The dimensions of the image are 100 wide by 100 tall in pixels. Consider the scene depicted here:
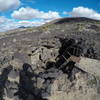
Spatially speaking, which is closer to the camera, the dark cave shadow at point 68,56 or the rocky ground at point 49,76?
the rocky ground at point 49,76

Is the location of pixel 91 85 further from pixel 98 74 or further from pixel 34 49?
pixel 34 49

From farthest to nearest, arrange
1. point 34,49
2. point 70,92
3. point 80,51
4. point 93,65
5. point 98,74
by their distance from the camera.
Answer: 1. point 34,49
2. point 80,51
3. point 93,65
4. point 98,74
5. point 70,92

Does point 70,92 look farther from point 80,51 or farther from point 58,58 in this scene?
point 58,58

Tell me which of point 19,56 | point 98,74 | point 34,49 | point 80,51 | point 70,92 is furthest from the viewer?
point 34,49

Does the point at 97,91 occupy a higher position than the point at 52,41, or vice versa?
the point at 52,41

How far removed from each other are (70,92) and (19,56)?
843 centimetres

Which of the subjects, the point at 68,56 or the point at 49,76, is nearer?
the point at 49,76

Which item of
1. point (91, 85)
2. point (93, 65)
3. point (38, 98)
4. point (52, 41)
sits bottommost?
point (38, 98)

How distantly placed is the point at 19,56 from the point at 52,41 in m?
6.28

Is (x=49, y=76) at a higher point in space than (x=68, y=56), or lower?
lower

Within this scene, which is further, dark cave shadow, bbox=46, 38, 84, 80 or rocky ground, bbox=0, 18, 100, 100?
dark cave shadow, bbox=46, 38, 84, 80

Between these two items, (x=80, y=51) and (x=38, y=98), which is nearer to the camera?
(x=38, y=98)

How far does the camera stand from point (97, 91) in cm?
1477

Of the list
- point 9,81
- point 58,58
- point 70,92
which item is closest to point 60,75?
point 70,92
